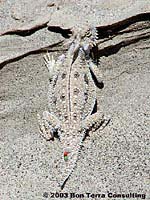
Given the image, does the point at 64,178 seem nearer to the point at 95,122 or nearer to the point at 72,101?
the point at 95,122

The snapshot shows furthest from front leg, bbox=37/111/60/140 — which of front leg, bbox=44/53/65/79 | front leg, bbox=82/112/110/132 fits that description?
front leg, bbox=44/53/65/79

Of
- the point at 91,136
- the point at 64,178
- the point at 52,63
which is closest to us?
the point at 64,178

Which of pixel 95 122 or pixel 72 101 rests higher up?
pixel 72 101

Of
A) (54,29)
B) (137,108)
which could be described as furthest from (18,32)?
(137,108)

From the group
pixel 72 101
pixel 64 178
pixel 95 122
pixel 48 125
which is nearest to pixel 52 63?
pixel 72 101

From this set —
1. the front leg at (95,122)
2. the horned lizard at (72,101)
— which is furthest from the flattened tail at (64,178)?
the front leg at (95,122)

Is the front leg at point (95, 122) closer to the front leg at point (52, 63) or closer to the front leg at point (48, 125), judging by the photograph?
the front leg at point (48, 125)

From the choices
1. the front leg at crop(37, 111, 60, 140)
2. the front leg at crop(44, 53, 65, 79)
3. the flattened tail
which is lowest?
the flattened tail

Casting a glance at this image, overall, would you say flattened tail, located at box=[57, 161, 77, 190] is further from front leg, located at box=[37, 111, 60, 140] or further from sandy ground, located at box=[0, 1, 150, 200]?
front leg, located at box=[37, 111, 60, 140]
